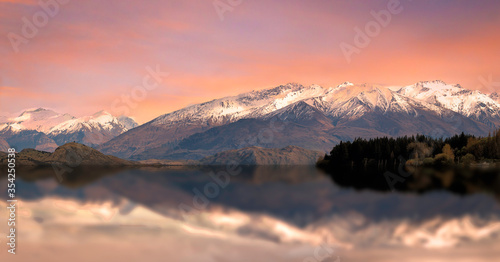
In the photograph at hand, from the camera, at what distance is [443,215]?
81.7 m

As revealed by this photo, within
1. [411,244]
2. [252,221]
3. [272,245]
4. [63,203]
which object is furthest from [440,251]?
[63,203]

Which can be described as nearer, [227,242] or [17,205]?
[227,242]

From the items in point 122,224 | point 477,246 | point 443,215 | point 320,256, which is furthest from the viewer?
point 443,215

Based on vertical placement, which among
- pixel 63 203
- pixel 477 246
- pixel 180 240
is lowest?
pixel 477 246

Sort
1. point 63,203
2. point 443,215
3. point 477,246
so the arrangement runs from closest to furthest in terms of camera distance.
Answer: point 477,246 → point 443,215 → point 63,203

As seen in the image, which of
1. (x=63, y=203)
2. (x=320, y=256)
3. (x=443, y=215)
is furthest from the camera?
(x=63, y=203)

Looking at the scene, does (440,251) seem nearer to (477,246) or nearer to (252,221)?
(477,246)

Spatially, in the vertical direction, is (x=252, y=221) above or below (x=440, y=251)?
above

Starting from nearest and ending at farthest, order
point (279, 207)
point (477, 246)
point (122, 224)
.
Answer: point (477, 246) < point (122, 224) < point (279, 207)

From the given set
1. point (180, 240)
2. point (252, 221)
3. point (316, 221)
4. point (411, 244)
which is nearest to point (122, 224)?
point (180, 240)

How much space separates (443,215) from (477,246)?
85.3 ft

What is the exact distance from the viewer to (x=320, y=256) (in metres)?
51.6

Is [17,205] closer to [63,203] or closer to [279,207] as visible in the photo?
[63,203]

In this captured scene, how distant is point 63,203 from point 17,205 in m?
10.7
